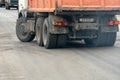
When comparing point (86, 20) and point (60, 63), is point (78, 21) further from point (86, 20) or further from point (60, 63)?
point (60, 63)

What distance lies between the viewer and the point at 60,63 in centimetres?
1191

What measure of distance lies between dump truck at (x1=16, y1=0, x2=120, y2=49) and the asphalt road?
43 centimetres

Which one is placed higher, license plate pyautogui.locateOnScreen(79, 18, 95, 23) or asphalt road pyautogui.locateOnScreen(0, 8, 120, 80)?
license plate pyautogui.locateOnScreen(79, 18, 95, 23)

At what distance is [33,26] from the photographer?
17.8m

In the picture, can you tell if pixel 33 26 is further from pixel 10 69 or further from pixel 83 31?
pixel 10 69

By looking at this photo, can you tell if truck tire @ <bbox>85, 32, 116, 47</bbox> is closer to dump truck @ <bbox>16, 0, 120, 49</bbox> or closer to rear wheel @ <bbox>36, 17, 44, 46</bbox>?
dump truck @ <bbox>16, 0, 120, 49</bbox>

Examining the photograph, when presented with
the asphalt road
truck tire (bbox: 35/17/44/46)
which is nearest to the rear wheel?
truck tire (bbox: 35/17/44/46)

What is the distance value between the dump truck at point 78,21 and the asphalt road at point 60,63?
1.41 feet

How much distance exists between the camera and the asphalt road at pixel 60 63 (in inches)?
392

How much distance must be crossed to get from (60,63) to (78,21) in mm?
3559

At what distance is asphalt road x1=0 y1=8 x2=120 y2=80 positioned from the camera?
997cm

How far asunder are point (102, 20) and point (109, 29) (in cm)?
40

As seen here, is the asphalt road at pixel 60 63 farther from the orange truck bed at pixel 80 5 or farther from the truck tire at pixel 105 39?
the orange truck bed at pixel 80 5

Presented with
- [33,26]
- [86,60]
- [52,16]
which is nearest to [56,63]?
[86,60]
